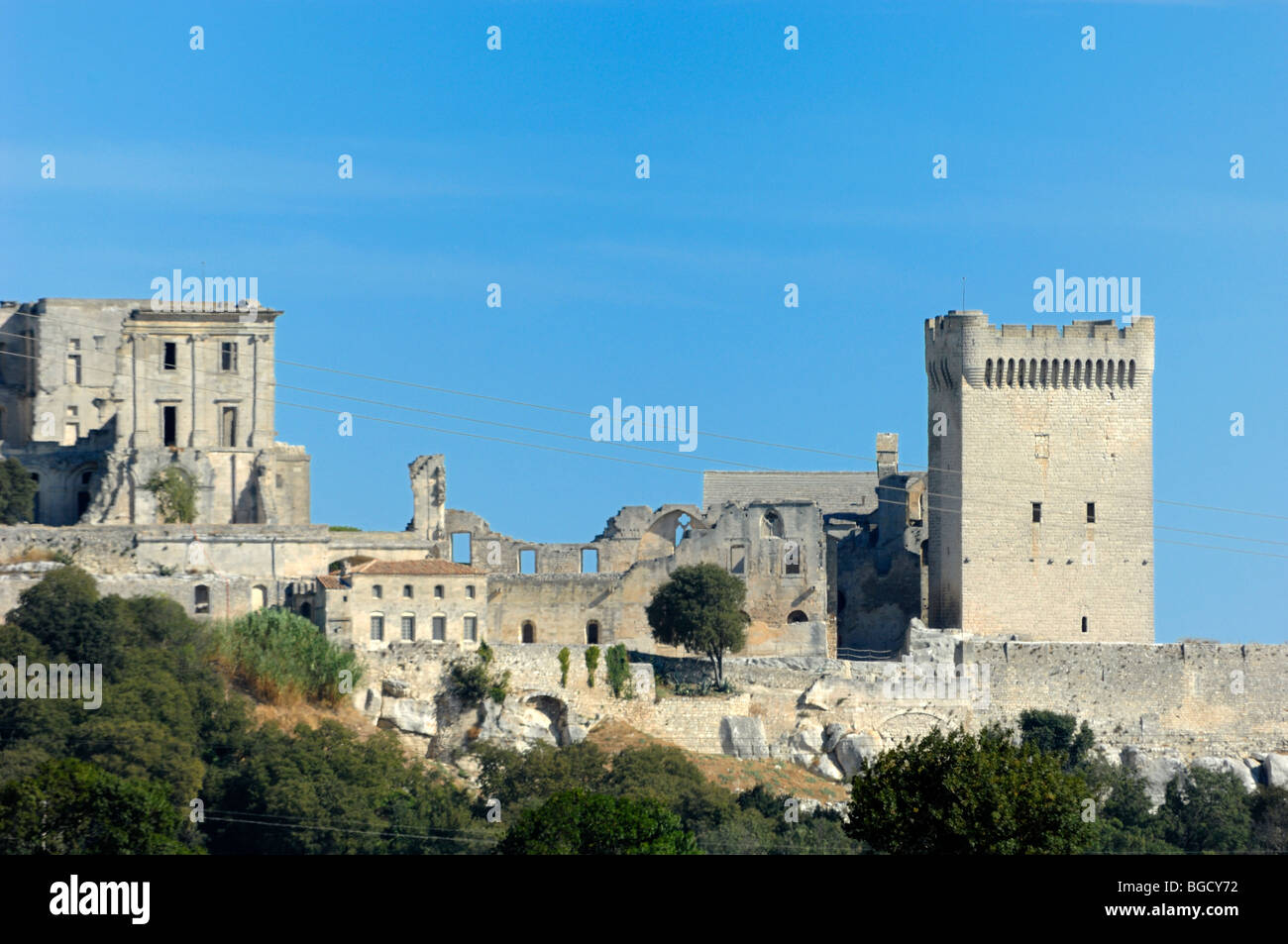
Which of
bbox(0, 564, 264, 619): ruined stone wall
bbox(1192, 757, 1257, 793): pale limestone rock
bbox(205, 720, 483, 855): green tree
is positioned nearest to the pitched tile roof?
bbox(0, 564, 264, 619): ruined stone wall

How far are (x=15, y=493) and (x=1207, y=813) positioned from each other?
29.5 meters

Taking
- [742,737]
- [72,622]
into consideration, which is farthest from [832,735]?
[72,622]

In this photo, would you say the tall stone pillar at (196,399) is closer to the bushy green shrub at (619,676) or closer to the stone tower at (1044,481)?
the bushy green shrub at (619,676)

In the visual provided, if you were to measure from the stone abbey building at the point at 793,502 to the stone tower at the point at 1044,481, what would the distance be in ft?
0.16

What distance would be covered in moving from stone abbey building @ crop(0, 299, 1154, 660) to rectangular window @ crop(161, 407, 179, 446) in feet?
0.18

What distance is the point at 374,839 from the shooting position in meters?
48.8

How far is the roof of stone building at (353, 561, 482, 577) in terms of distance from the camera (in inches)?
2194

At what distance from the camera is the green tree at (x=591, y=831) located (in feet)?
144

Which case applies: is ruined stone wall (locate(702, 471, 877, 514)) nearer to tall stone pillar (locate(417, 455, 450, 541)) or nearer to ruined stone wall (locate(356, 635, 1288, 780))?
tall stone pillar (locate(417, 455, 450, 541))

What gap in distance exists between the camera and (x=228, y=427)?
62.6 metres

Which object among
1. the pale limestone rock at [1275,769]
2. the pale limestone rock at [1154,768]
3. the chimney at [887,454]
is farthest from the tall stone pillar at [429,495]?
the pale limestone rock at [1275,769]

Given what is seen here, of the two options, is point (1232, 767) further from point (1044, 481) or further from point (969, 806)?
point (969, 806)

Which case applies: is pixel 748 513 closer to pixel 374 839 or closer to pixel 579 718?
pixel 579 718
